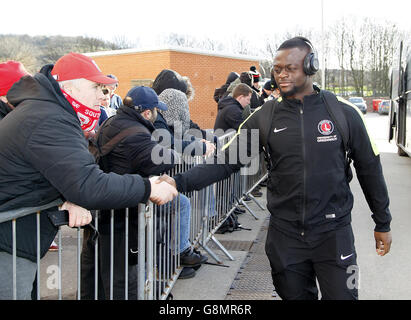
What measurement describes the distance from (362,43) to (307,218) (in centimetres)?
6430

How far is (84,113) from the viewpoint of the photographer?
9.32 ft

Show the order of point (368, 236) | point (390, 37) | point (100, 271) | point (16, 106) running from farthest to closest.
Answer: point (390, 37), point (368, 236), point (100, 271), point (16, 106)

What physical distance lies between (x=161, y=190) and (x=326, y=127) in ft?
3.64

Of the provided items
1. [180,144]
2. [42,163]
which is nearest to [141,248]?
[42,163]

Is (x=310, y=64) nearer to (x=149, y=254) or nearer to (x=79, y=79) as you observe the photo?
(x=79, y=79)

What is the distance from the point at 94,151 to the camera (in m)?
3.94

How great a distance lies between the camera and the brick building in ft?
86.9

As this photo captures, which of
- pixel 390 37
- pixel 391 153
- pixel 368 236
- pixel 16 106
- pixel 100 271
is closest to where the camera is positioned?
pixel 16 106

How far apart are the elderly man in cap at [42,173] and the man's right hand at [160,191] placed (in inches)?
5.7

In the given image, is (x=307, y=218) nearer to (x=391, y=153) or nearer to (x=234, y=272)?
(x=234, y=272)

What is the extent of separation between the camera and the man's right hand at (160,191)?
9.27ft

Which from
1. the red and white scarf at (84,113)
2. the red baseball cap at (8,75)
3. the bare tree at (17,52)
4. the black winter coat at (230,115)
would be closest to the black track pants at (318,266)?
the red and white scarf at (84,113)

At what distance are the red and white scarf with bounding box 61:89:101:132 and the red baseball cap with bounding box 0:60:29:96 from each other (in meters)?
1.37
